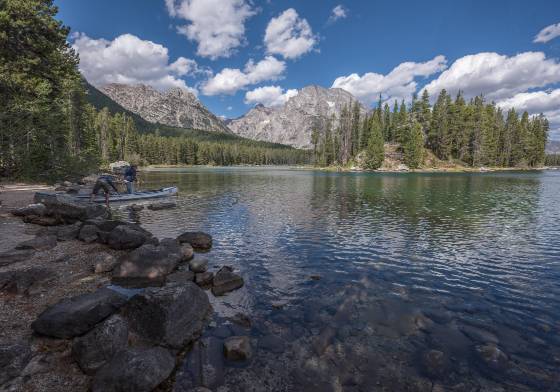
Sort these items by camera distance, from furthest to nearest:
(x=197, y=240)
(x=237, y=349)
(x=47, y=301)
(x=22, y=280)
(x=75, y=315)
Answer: (x=197, y=240) → (x=22, y=280) → (x=47, y=301) → (x=237, y=349) → (x=75, y=315)

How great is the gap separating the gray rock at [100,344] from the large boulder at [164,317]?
50 centimetres

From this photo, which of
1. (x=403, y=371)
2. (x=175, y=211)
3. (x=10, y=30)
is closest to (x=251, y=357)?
(x=403, y=371)

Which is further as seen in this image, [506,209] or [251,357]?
[506,209]

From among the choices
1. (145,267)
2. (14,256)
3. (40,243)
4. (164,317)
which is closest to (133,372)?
(164,317)

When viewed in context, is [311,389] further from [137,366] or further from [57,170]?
[57,170]

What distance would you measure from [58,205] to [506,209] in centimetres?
4148

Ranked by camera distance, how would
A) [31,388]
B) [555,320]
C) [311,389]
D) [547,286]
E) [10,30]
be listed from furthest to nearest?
[10,30]
[547,286]
[555,320]
[311,389]
[31,388]

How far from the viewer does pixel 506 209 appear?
31031mm

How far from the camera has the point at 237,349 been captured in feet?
26.1

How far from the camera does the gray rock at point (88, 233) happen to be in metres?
16.5

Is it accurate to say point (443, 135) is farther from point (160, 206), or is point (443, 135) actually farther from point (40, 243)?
point (40, 243)

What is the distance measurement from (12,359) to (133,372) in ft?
9.61

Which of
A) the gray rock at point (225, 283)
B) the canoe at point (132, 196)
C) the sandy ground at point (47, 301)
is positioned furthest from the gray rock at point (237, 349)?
the canoe at point (132, 196)

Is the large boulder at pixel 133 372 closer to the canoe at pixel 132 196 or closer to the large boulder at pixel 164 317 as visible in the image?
the large boulder at pixel 164 317
